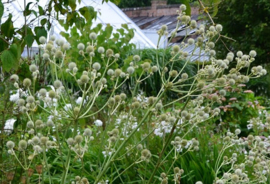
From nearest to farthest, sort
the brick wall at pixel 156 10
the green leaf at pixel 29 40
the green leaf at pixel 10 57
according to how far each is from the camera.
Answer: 1. the green leaf at pixel 10 57
2. the green leaf at pixel 29 40
3. the brick wall at pixel 156 10

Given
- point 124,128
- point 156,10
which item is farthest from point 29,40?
point 156,10

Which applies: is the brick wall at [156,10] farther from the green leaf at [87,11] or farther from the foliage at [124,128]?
the green leaf at [87,11]

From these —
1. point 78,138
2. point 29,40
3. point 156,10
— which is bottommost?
point 156,10

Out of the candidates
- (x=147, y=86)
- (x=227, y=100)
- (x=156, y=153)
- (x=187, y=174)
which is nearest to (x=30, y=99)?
(x=187, y=174)

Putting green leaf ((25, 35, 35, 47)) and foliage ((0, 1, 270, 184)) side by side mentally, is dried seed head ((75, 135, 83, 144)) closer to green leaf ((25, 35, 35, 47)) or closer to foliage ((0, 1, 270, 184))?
foliage ((0, 1, 270, 184))

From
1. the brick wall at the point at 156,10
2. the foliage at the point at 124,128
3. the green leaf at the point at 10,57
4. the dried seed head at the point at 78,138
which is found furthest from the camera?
A: the brick wall at the point at 156,10

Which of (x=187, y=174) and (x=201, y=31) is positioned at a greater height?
(x=201, y=31)

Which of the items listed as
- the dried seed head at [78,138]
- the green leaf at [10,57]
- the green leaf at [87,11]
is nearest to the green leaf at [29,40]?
the green leaf at [10,57]

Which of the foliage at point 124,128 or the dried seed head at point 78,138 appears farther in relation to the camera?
the foliage at point 124,128

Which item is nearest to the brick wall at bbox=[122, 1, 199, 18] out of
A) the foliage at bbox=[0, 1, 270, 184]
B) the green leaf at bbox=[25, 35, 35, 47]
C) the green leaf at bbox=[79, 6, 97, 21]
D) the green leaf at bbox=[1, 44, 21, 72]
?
the foliage at bbox=[0, 1, 270, 184]

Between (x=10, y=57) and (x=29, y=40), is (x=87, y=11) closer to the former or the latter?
(x=29, y=40)

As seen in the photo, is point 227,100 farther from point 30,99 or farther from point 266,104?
point 30,99

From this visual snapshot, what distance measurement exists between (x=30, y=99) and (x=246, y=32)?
8.73 metres

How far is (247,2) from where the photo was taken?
9.24 meters
